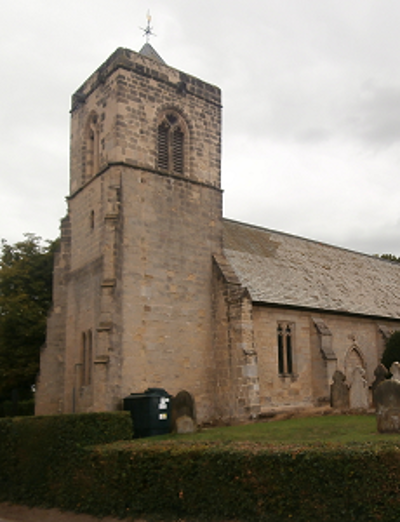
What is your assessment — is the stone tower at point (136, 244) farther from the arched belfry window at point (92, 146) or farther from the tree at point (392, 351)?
the tree at point (392, 351)

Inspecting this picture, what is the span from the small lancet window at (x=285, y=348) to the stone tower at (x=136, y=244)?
387 cm

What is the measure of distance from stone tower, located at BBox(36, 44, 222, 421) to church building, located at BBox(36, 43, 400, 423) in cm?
5

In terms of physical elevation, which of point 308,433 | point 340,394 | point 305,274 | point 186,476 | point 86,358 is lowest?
point 186,476

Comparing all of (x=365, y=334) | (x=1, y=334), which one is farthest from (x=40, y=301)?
(x=365, y=334)

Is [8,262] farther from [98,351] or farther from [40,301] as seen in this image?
[98,351]

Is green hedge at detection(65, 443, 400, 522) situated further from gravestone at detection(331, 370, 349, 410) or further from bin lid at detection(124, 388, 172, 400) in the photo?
gravestone at detection(331, 370, 349, 410)

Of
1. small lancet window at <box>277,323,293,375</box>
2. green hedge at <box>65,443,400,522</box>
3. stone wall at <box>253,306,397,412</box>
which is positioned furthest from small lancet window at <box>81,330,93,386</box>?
small lancet window at <box>277,323,293,375</box>

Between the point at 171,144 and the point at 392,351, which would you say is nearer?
the point at 171,144

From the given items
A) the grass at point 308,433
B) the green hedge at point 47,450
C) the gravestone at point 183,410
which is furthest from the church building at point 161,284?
the green hedge at point 47,450

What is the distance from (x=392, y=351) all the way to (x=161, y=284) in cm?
1298

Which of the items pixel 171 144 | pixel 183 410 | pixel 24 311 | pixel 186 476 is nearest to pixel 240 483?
pixel 186 476

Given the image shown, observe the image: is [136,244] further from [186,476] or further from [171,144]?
[186,476]

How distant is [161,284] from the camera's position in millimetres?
21969

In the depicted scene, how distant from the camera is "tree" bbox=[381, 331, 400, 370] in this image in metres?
27.4
